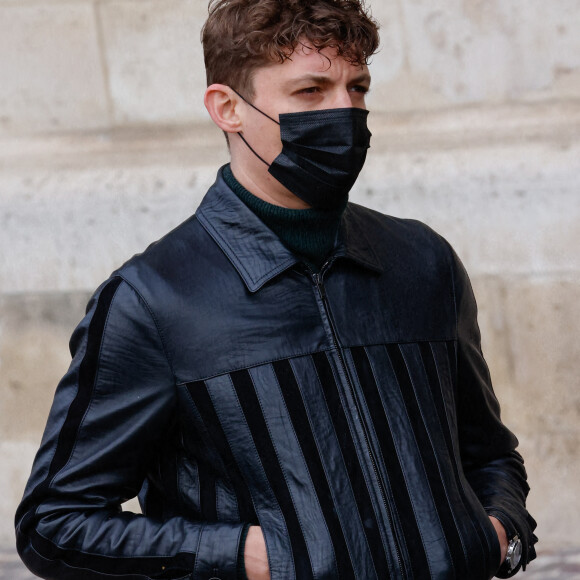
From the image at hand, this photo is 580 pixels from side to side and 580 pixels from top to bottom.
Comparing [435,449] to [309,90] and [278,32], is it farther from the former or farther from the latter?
[278,32]

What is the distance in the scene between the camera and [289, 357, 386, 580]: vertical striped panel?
203 centimetres

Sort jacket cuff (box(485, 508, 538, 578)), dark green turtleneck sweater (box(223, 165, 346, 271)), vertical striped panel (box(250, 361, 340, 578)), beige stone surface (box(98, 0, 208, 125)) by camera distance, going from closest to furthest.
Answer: vertical striped panel (box(250, 361, 340, 578)) → dark green turtleneck sweater (box(223, 165, 346, 271)) → jacket cuff (box(485, 508, 538, 578)) → beige stone surface (box(98, 0, 208, 125))

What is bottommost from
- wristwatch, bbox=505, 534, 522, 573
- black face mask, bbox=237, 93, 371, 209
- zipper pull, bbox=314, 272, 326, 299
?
wristwatch, bbox=505, 534, 522, 573

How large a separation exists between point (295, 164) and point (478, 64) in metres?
2.50

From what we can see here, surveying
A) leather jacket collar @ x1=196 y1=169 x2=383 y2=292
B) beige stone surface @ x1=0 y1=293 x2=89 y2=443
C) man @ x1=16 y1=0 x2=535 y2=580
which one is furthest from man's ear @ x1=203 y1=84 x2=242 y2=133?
beige stone surface @ x1=0 y1=293 x2=89 y2=443

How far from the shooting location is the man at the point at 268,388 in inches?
81.4

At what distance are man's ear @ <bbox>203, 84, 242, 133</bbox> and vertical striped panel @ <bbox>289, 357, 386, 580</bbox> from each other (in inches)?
20.0

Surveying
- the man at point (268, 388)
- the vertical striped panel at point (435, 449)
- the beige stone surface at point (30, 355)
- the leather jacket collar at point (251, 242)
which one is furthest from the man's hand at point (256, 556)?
the beige stone surface at point (30, 355)

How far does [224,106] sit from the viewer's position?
7.47 ft

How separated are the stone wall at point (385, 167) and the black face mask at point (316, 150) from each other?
225 cm

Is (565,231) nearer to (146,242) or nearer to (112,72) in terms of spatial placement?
(146,242)

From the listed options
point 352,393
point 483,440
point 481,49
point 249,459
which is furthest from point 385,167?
point 249,459

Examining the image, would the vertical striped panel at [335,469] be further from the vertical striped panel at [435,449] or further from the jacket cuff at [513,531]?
the jacket cuff at [513,531]

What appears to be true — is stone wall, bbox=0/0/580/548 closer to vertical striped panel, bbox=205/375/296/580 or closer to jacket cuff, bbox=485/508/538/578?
jacket cuff, bbox=485/508/538/578
